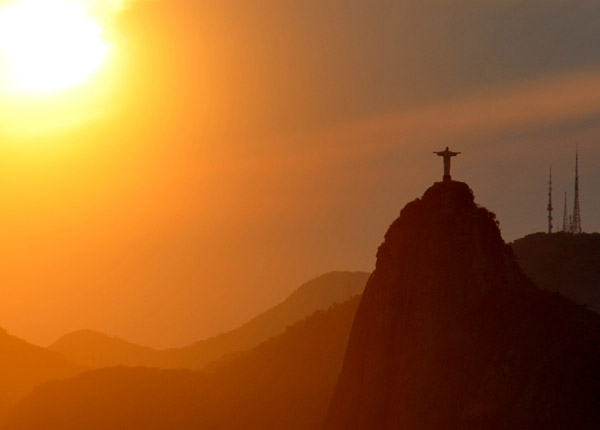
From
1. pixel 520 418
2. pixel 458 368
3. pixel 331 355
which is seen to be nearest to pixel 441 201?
pixel 458 368

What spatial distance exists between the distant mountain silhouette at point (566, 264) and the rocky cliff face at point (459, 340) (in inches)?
3874

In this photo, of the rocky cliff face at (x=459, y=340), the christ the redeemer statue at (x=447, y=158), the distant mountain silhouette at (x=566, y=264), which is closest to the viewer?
the rocky cliff face at (x=459, y=340)

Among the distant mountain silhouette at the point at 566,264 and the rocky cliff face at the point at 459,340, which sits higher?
the distant mountain silhouette at the point at 566,264

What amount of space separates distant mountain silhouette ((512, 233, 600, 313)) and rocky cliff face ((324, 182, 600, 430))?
98410mm

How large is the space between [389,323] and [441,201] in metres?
8.54

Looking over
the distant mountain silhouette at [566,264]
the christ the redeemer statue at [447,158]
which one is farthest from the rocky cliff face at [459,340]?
the distant mountain silhouette at [566,264]

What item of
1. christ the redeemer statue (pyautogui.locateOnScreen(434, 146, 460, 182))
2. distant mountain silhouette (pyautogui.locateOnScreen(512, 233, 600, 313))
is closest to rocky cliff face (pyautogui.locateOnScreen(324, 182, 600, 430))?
christ the redeemer statue (pyautogui.locateOnScreen(434, 146, 460, 182))

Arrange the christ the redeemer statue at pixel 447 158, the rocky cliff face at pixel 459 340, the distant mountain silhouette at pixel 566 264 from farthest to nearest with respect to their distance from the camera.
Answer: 1. the distant mountain silhouette at pixel 566 264
2. the christ the redeemer statue at pixel 447 158
3. the rocky cliff face at pixel 459 340

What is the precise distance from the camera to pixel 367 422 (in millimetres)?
71500

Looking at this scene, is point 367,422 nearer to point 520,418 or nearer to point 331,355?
point 520,418

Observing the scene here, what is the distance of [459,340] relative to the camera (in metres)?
65.8

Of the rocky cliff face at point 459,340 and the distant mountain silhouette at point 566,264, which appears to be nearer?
the rocky cliff face at point 459,340

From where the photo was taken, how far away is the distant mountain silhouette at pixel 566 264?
6875 inches

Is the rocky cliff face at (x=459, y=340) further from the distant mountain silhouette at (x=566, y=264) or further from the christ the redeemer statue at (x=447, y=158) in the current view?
the distant mountain silhouette at (x=566, y=264)
